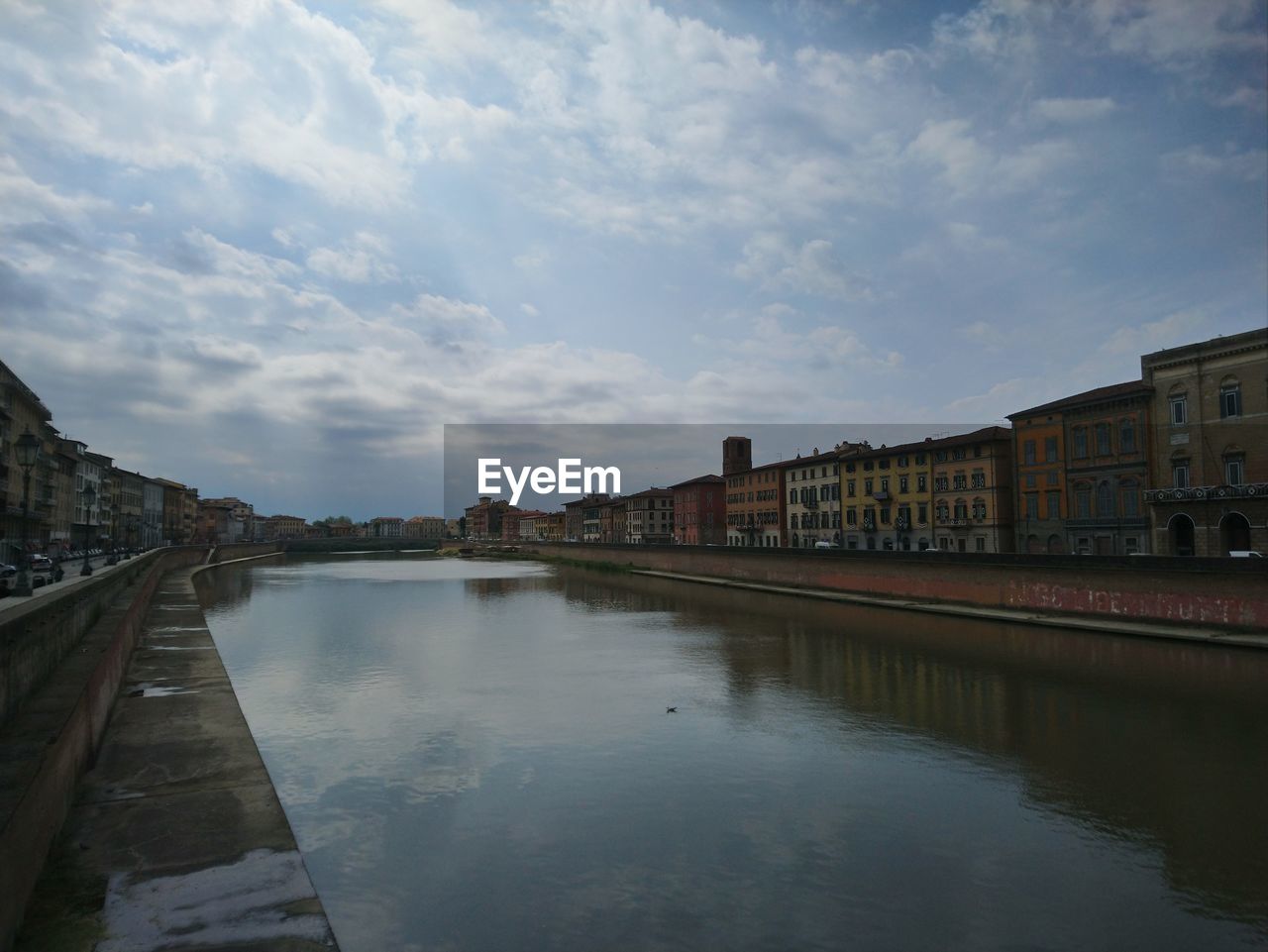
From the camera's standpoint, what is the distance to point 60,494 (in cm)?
7512

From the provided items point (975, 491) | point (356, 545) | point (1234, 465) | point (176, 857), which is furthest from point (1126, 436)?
point (356, 545)

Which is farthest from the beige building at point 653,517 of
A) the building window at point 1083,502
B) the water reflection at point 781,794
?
the water reflection at point 781,794

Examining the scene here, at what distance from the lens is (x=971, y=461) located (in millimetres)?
56438

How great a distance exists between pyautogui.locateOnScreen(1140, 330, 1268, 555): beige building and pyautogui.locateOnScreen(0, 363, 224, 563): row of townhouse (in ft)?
160

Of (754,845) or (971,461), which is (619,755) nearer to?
(754,845)

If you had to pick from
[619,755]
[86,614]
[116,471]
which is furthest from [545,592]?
[116,471]

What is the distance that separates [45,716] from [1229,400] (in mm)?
48048

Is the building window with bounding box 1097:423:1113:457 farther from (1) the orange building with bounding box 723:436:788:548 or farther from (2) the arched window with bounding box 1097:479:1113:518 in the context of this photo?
(1) the orange building with bounding box 723:436:788:548

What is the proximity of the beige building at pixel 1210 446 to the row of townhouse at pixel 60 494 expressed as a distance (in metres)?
48.9

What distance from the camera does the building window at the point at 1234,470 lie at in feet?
124

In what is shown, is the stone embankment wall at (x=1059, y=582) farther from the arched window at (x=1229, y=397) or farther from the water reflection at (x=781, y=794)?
the arched window at (x=1229, y=397)

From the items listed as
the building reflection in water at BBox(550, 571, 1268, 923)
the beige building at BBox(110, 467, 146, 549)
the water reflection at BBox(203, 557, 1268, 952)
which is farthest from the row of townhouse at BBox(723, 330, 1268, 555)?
the beige building at BBox(110, 467, 146, 549)

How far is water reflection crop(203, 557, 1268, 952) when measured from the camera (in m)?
8.80

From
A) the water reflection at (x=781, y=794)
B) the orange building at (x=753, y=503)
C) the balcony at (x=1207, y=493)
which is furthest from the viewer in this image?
the orange building at (x=753, y=503)
